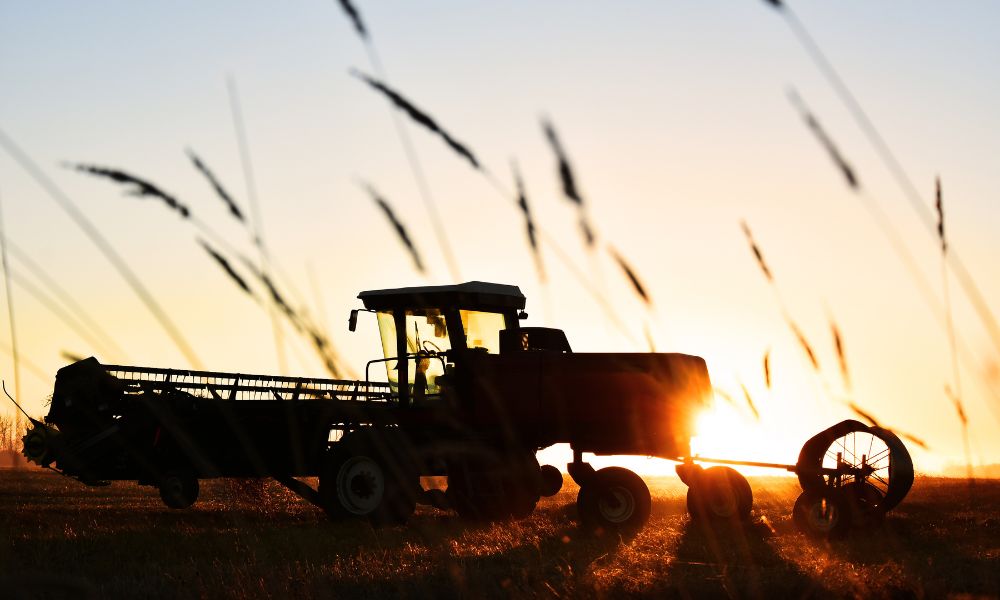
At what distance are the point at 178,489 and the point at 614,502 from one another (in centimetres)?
650

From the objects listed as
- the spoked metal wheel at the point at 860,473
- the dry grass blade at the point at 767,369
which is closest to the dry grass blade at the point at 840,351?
the dry grass blade at the point at 767,369

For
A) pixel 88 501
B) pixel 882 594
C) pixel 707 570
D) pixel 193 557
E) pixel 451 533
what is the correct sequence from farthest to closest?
A: pixel 88 501
pixel 451 533
pixel 193 557
pixel 707 570
pixel 882 594

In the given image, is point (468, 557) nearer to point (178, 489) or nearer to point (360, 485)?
point (360, 485)

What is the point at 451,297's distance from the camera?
48.1 ft

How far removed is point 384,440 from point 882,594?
8.79 m

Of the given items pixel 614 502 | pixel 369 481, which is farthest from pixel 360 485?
pixel 614 502

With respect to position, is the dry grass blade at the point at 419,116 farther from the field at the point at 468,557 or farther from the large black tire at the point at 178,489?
the large black tire at the point at 178,489

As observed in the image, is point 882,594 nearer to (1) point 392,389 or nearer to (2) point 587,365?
(2) point 587,365

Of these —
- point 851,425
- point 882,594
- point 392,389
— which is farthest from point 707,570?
point 392,389

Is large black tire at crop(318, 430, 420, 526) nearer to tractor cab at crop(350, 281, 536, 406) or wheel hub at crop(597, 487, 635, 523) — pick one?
tractor cab at crop(350, 281, 536, 406)

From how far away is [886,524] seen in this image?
1218 centimetres

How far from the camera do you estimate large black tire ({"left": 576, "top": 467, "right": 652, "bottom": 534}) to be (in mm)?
12953

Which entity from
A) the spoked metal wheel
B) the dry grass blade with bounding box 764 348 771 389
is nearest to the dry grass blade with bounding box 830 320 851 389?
the dry grass blade with bounding box 764 348 771 389

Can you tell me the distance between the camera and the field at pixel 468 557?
626 cm
